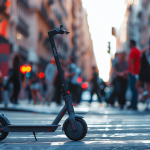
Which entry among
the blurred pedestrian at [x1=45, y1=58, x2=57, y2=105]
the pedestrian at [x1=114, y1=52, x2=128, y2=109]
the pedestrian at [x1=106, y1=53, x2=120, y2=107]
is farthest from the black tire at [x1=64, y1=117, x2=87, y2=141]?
the blurred pedestrian at [x1=45, y1=58, x2=57, y2=105]

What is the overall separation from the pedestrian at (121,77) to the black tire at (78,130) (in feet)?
27.0

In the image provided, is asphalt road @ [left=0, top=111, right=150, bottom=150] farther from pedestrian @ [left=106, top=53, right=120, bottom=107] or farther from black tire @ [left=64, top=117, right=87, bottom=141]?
pedestrian @ [left=106, top=53, right=120, bottom=107]

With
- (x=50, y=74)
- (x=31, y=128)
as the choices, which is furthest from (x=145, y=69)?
(x=31, y=128)

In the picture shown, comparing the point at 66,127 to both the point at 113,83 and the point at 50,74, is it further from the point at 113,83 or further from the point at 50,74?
the point at 50,74

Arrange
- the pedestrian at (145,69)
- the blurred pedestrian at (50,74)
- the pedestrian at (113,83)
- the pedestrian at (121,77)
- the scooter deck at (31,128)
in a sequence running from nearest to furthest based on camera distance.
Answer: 1. the scooter deck at (31,128)
2. the pedestrian at (145,69)
3. the pedestrian at (121,77)
4. the pedestrian at (113,83)
5. the blurred pedestrian at (50,74)

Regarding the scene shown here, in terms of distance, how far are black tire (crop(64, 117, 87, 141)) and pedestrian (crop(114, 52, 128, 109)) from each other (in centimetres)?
823

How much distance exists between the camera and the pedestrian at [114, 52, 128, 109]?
12979 mm

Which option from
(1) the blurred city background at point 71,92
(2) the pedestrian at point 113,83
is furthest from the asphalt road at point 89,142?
(2) the pedestrian at point 113,83

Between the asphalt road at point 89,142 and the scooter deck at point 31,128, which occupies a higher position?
the scooter deck at point 31,128

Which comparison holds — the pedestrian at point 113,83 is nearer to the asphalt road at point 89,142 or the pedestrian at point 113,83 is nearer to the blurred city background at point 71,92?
the blurred city background at point 71,92

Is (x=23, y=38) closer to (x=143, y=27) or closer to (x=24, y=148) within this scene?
(x=143, y=27)

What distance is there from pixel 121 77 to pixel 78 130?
855 centimetres

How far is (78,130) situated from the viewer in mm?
4695

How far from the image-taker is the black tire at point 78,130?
4.70 meters
